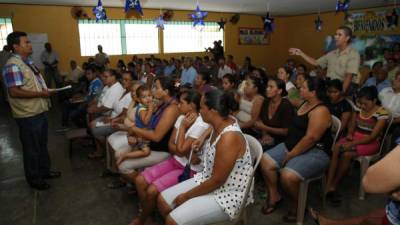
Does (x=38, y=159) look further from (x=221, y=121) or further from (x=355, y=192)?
(x=355, y=192)

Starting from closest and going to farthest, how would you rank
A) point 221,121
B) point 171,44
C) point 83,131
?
point 221,121
point 83,131
point 171,44

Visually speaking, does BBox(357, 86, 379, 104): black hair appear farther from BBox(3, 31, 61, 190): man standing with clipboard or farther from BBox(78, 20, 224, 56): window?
BBox(78, 20, 224, 56): window

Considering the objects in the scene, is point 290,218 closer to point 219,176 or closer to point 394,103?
point 219,176

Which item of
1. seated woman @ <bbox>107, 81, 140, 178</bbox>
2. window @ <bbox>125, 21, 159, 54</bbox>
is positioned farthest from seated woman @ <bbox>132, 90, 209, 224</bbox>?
window @ <bbox>125, 21, 159, 54</bbox>

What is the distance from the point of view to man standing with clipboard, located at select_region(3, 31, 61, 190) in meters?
2.71

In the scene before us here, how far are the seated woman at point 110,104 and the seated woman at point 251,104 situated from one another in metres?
1.31

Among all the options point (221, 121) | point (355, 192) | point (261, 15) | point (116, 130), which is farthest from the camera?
point (261, 15)

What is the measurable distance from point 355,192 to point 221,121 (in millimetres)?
1901

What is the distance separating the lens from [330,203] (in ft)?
8.77

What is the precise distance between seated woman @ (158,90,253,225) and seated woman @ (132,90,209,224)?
28 centimetres

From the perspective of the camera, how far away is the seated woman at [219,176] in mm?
1663

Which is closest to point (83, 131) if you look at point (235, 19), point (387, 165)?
point (387, 165)

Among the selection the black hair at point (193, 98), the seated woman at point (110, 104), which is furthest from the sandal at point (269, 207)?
the seated woman at point (110, 104)

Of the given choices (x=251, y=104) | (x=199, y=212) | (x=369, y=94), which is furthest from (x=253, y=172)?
(x=369, y=94)
